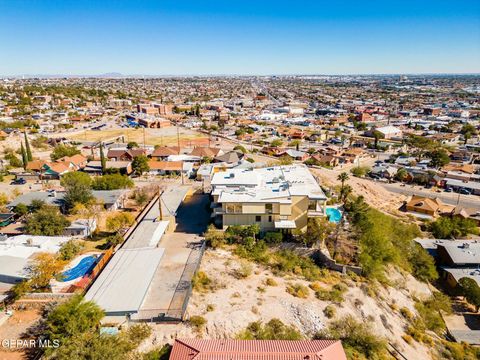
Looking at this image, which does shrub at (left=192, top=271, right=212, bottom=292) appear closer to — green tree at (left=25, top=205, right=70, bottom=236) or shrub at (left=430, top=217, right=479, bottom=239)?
green tree at (left=25, top=205, right=70, bottom=236)

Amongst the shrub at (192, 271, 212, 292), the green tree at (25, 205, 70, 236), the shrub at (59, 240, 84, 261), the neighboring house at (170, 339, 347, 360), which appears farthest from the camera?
the green tree at (25, 205, 70, 236)

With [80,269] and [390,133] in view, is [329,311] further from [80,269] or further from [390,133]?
[390,133]

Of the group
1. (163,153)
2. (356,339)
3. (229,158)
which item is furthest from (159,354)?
(163,153)

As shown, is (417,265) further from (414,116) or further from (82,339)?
(414,116)

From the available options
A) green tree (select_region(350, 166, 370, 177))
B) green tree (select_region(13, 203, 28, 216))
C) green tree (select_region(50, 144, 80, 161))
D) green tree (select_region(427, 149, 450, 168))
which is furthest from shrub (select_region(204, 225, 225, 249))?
green tree (select_region(427, 149, 450, 168))

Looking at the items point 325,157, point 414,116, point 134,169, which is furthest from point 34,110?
point 414,116

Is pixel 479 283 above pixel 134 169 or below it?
below
